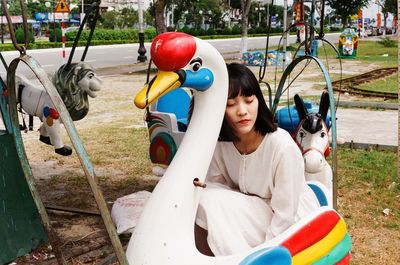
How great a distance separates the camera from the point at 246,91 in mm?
2309

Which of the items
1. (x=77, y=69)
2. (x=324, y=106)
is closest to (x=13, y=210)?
(x=77, y=69)

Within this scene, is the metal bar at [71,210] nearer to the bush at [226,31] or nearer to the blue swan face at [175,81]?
the blue swan face at [175,81]

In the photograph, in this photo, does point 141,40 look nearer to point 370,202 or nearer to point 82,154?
point 370,202

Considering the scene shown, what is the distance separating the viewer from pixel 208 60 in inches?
86.5

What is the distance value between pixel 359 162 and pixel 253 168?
376 centimetres

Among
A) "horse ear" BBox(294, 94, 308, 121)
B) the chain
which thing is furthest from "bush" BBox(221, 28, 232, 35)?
the chain

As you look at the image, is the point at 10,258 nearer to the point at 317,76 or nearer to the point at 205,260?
the point at 205,260

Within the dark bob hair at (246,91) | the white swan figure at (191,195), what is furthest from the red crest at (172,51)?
the dark bob hair at (246,91)

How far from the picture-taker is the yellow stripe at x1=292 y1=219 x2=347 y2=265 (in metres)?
2.24

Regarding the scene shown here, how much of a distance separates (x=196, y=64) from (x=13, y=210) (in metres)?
1.89

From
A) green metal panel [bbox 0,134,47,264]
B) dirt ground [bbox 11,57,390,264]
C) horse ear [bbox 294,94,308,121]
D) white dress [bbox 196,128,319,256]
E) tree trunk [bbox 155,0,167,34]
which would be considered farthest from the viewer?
tree trunk [bbox 155,0,167,34]

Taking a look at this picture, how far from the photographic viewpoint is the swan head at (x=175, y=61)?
6.52 ft

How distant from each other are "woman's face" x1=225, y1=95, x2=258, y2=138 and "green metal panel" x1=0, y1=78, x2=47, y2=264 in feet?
5.18

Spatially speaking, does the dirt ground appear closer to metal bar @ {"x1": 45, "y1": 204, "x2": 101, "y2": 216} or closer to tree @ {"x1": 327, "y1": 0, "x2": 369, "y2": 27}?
metal bar @ {"x1": 45, "y1": 204, "x2": 101, "y2": 216}
